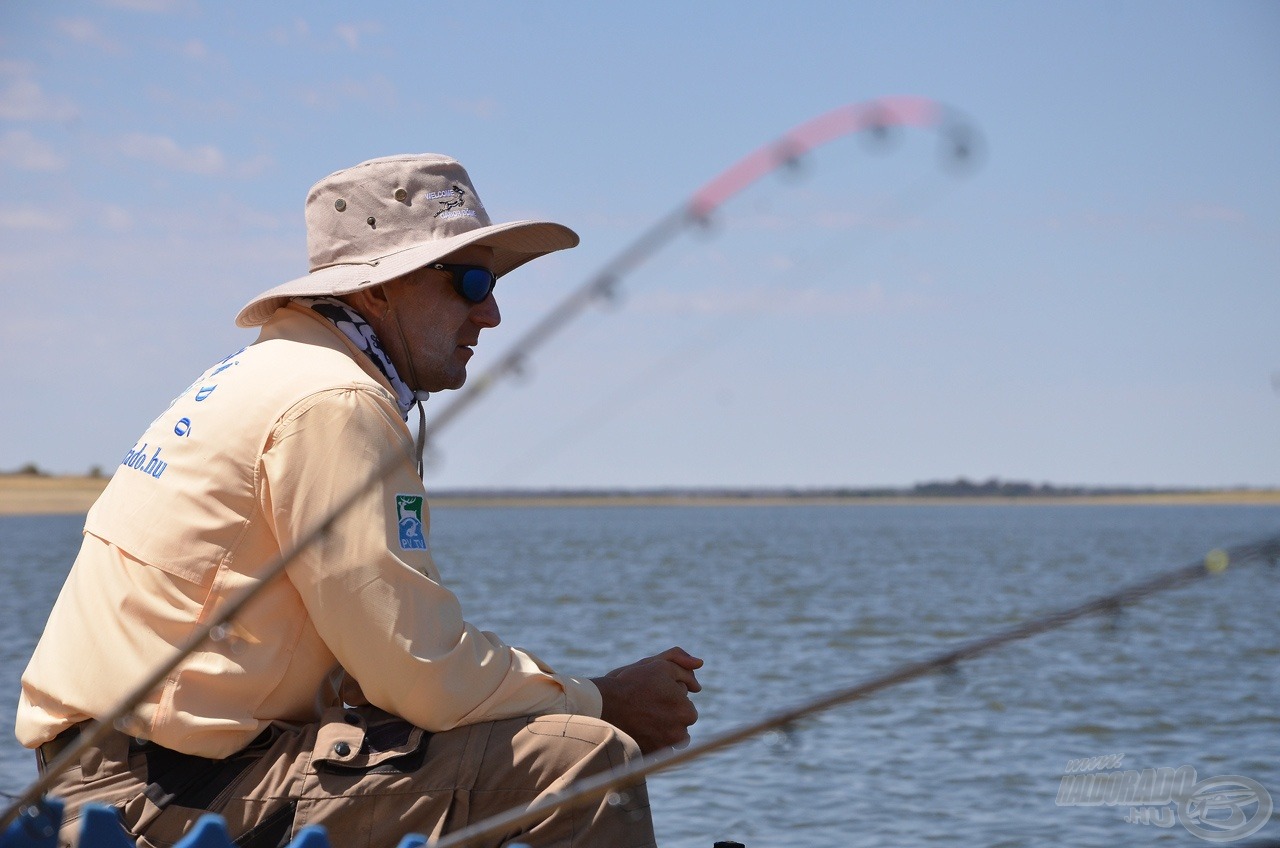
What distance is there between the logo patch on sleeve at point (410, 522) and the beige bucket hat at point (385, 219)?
49cm

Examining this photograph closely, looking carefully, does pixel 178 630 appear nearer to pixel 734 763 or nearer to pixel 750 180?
pixel 750 180

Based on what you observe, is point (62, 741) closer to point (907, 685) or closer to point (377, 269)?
point (377, 269)

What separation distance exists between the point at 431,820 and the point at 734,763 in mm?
6244

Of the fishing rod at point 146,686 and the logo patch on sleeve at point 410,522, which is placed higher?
the logo patch on sleeve at point 410,522

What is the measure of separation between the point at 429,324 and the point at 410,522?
0.54 m

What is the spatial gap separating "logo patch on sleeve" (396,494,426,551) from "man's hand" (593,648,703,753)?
1.69 ft

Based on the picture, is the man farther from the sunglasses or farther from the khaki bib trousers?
the sunglasses

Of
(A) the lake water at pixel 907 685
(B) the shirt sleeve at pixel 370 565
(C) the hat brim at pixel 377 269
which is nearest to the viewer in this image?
(B) the shirt sleeve at pixel 370 565

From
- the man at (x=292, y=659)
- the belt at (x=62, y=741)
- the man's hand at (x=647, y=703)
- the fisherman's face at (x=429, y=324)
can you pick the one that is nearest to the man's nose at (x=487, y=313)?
the fisherman's face at (x=429, y=324)

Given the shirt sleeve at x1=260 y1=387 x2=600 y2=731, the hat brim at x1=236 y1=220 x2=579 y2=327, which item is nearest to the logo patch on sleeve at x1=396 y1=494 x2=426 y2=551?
the shirt sleeve at x1=260 y1=387 x2=600 y2=731

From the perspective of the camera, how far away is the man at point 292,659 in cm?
224

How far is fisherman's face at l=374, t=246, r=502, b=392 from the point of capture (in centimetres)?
269

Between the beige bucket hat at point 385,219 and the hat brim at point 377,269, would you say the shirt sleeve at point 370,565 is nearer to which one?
the hat brim at point 377,269

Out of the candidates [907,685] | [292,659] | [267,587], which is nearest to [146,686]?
[267,587]
